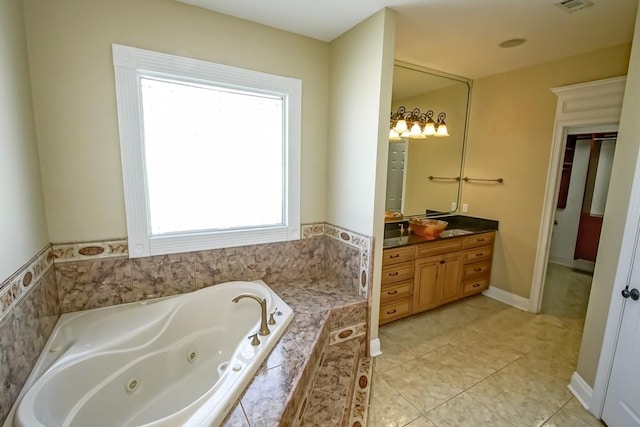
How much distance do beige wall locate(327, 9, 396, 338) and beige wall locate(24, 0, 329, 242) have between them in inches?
33.6

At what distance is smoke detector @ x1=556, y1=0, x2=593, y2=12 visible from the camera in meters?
1.82

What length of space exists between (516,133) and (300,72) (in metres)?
2.43

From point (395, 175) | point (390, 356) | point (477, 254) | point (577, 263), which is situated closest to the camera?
point (390, 356)

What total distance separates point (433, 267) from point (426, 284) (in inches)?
7.4

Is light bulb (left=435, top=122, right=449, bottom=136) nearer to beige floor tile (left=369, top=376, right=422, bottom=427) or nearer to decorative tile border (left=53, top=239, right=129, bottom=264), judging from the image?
beige floor tile (left=369, top=376, right=422, bottom=427)

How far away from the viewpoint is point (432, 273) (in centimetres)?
291

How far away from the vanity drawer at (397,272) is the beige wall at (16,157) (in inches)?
94.4

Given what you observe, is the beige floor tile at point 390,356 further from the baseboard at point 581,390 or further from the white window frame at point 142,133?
the white window frame at point 142,133

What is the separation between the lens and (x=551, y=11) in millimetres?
1946

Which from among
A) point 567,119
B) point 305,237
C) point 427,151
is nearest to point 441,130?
point 427,151

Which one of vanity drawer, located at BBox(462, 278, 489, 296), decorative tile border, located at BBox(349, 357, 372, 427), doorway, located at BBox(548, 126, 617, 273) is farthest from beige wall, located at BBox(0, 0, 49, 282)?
doorway, located at BBox(548, 126, 617, 273)

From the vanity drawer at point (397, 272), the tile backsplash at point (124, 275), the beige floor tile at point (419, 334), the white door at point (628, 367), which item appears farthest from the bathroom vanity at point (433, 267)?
the white door at point (628, 367)

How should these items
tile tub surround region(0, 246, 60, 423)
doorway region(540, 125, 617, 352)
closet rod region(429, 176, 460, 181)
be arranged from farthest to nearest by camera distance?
doorway region(540, 125, 617, 352)
closet rod region(429, 176, 460, 181)
tile tub surround region(0, 246, 60, 423)

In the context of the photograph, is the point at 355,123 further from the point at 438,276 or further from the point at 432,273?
the point at 438,276
